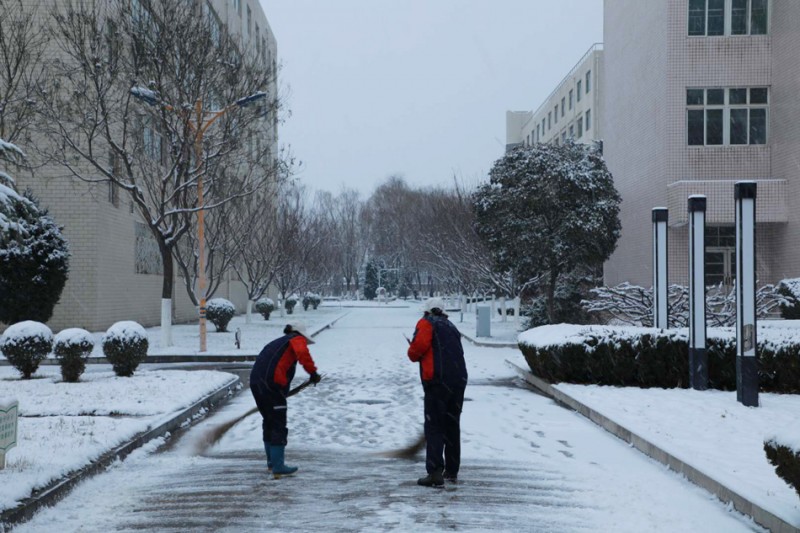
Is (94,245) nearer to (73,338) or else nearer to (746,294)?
(73,338)

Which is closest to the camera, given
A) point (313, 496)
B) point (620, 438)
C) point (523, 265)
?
point (313, 496)

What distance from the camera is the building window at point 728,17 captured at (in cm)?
2898

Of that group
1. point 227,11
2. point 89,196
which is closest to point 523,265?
point 89,196

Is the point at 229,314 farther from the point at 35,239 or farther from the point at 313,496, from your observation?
the point at 313,496

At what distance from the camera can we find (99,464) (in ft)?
26.6

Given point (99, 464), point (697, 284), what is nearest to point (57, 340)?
point (99, 464)

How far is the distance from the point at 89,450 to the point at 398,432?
3.87 meters

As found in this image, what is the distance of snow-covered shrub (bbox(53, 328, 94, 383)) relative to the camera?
14.5 metres

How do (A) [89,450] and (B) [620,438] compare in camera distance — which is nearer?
(A) [89,450]

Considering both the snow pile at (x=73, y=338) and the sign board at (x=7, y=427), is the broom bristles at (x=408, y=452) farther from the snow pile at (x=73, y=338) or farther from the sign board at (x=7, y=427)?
the snow pile at (x=73, y=338)

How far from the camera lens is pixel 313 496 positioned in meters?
7.11

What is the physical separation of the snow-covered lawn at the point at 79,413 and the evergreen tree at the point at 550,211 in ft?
43.9

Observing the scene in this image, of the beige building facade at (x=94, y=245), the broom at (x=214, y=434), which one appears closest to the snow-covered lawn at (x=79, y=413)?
the broom at (x=214, y=434)

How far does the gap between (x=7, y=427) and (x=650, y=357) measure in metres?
10.2
